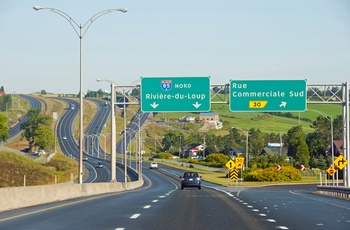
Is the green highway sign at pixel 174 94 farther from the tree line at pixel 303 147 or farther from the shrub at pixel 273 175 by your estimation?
the tree line at pixel 303 147

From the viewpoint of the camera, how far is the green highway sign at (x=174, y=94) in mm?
53281

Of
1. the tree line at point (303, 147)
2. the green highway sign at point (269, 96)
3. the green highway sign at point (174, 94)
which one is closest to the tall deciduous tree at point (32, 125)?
the tree line at point (303, 147)

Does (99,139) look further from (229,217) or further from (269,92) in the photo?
(229,217)

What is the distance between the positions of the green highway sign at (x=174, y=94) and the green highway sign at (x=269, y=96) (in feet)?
6.97

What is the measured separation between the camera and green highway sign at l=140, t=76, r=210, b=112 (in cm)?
5328

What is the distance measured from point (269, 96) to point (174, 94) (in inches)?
261

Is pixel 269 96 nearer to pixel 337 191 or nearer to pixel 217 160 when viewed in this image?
pixel 337 191

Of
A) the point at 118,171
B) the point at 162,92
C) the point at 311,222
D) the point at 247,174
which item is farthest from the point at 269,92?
the point at 118,171

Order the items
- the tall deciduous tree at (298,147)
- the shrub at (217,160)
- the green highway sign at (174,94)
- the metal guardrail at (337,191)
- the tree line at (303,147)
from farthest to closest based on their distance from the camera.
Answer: the shrub at (217,160) → the tall deciduous tree at (298,147) → the tree line at (303,147) → the green highway sign at (174,94) → the metal guardrail at (337,191)

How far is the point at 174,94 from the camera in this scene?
53250 mm

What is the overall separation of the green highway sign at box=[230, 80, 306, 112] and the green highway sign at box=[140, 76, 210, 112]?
213 centimetres

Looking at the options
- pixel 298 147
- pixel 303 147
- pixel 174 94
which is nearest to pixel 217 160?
pixel 298 147

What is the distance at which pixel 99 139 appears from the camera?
7505 inches

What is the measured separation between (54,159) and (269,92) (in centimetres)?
8762
